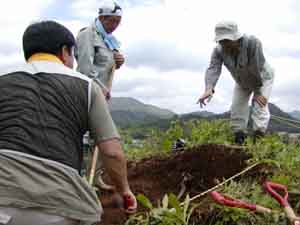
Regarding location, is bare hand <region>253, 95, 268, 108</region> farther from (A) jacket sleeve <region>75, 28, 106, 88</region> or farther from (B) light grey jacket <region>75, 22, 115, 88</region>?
(A) jacket sleeve <region>75, 28, 106, 88</region>

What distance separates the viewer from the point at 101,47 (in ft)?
19.0

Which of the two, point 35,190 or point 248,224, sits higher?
point 35,190

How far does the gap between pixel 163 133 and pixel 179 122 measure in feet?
1.01

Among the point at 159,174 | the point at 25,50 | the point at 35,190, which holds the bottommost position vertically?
the point at 159,174

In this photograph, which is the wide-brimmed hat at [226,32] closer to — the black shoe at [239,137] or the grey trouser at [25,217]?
the black shoe at [239,137]

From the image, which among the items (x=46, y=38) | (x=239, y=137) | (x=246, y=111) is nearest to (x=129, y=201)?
(x=46, y=38)

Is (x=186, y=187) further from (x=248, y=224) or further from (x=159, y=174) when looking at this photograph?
(x=248, y=224)

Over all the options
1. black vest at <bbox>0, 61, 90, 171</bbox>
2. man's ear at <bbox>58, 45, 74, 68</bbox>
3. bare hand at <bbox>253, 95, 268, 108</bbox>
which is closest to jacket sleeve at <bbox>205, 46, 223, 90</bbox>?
bare hand at <bbox>253, 95, 268, 108</bbox>

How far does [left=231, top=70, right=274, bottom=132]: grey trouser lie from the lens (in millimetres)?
7559

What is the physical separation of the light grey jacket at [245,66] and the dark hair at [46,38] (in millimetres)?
4376

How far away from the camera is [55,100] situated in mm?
2785

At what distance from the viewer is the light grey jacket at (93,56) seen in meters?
5.60

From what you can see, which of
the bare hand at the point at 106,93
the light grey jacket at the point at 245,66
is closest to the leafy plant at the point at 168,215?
the bare hand at the point at 106,93

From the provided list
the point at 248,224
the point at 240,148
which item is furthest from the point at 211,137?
the point at 248,224
